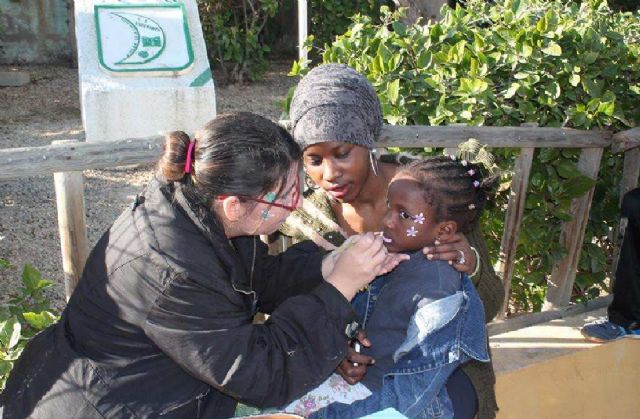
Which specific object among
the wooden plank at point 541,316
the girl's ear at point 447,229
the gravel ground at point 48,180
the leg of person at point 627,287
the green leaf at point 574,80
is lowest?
the gravel ground at point 48,180

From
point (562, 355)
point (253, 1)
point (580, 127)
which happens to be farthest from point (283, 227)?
point (253, 1)

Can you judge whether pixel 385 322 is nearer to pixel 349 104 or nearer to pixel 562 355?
pixel 349 104

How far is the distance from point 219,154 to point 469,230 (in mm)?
982

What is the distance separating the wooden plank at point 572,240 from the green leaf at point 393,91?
980mm

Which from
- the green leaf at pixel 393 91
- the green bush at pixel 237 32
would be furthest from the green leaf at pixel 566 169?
the green bush at pixel 237 32

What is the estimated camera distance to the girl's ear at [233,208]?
1789 mm

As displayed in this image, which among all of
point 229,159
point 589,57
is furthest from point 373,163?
point 589,57

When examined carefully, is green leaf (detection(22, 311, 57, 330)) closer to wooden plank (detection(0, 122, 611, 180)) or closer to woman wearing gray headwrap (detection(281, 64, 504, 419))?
wooden plank (detection(0, 122, 611, 180))

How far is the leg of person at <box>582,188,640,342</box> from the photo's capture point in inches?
135

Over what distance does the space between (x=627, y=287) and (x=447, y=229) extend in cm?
166

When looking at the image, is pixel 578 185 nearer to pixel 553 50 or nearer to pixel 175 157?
pixel 553 50

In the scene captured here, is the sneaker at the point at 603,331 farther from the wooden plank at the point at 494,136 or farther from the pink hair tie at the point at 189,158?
the pink hair tie at the point at 189,158

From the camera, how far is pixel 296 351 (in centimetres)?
180

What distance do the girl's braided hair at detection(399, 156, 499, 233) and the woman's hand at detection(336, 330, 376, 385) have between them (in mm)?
467
